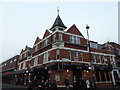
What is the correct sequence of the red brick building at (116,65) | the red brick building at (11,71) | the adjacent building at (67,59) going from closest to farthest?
the adjacent building at (67,59) < the red brick building at (116,65) < the red brick building at (11,71)

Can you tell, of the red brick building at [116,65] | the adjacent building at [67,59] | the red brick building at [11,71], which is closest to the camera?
the adjacent building at [67,59]

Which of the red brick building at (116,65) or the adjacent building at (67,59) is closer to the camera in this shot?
the adjacent building at (67,59)

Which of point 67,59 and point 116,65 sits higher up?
point 67,59

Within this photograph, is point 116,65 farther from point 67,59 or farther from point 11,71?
point 11,71

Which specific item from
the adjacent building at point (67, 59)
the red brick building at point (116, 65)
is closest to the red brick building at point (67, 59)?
the adjacent building at point (67, 59)

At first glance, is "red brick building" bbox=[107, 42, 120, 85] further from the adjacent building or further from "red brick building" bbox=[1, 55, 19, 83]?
"red brick building" bbox=[1, 55, 19, 83]

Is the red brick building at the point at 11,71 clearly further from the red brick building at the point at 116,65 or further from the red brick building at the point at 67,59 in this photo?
the red brick building at the point at 116,65

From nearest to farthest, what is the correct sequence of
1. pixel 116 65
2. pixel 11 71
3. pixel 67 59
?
pixel 67 59 → pixel 116 65 → pixel 11 71

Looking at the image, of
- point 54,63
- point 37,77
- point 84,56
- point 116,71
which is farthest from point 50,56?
point 116,71

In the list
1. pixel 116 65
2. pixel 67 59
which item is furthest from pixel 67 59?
pixel 116 65

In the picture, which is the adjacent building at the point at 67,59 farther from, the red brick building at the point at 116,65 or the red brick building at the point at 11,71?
the red brick building at the point at 11,71

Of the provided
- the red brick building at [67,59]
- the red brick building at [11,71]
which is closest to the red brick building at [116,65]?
the red brick building at [67,59]

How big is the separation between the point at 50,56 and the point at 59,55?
6.75 ft

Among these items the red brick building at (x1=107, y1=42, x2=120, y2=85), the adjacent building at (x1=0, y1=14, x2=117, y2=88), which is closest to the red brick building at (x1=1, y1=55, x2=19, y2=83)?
the adjacent building at (x1=0, y1=14, x2=117, y2=88)
